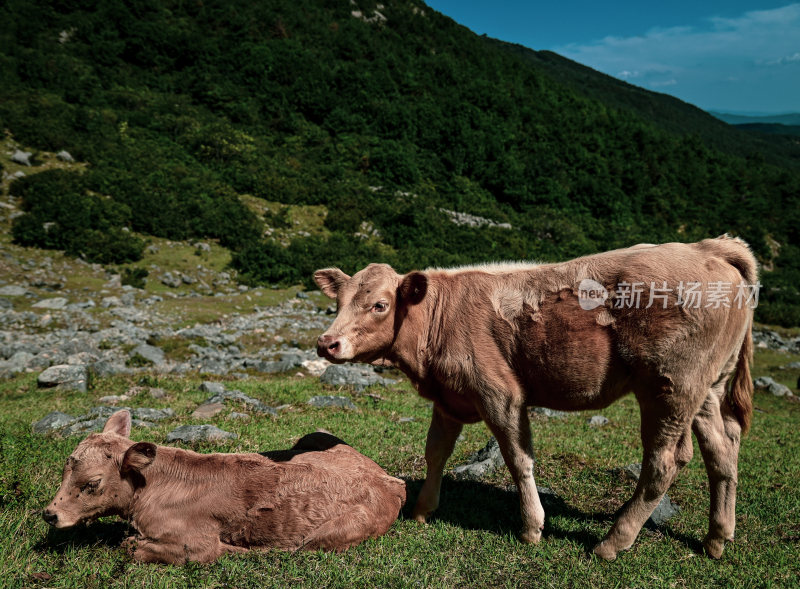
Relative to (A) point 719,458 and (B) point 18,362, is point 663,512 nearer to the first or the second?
(A) point 719,458

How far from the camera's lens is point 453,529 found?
5.97 meters

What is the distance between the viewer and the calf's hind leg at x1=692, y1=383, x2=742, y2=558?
5898 millimetres

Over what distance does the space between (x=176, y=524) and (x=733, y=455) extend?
5.83 meters

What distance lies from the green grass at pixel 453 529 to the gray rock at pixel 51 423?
19 centimetres

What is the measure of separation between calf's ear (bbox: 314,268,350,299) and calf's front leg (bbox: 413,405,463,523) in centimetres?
188

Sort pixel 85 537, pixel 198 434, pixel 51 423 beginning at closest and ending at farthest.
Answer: pixel 85 537, pixel 198 434, pixel 51 423

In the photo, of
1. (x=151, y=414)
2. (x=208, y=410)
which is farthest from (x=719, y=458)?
(x=151, y=414)

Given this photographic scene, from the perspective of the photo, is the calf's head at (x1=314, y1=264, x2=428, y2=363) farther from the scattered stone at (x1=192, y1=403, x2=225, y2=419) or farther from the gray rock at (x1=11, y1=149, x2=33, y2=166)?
the gray rock at (x1=11, y1=149, x2=33, y2=166)

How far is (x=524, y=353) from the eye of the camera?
5.68 m

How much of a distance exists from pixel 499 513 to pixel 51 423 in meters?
6.86

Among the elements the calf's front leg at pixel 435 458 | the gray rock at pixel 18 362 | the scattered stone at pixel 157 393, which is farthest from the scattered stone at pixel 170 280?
the calf's front leg at pixel 435 458

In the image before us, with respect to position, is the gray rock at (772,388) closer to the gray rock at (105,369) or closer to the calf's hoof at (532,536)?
the calf's hoof at (532,536)

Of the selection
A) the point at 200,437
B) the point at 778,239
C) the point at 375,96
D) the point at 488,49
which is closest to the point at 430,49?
the point at 488,49

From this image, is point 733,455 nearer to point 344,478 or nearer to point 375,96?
Result: point 344,478
